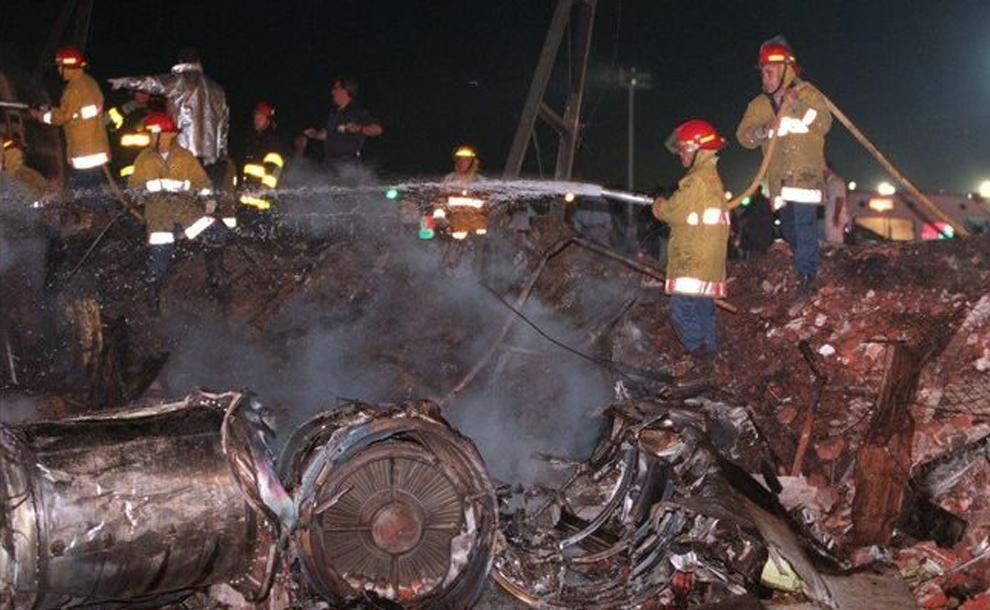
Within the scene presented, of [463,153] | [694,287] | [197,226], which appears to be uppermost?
[463,153]

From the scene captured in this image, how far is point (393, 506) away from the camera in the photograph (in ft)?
15.1

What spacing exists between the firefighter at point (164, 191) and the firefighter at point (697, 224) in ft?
14.0

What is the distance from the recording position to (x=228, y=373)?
7.81m

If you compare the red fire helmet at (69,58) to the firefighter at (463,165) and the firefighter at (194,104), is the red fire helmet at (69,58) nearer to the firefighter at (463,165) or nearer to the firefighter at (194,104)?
the firefighter at (194,104)

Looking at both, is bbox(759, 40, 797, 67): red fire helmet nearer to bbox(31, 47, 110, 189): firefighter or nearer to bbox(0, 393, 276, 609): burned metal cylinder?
bbox(0, 393, 276, 609): burned metal cylinder

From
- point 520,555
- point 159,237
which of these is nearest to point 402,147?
point 159,237

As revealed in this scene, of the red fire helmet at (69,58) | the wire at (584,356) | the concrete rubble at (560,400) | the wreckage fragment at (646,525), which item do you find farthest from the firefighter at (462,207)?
the red fire helmet at (69,58)

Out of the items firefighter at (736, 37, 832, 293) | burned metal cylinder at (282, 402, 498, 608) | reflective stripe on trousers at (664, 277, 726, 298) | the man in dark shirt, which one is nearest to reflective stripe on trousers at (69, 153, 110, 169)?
the man in dark shirt

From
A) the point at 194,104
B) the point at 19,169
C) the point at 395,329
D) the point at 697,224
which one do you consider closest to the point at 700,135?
the point at 697,224

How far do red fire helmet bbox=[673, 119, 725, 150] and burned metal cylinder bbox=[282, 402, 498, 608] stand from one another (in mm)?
3440

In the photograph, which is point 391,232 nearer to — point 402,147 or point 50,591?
point 50,591

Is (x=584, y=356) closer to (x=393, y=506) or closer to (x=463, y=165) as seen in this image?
(x=393, y=506)

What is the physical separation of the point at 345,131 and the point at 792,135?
4804 millimetres

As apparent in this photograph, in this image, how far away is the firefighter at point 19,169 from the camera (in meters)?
9.84
